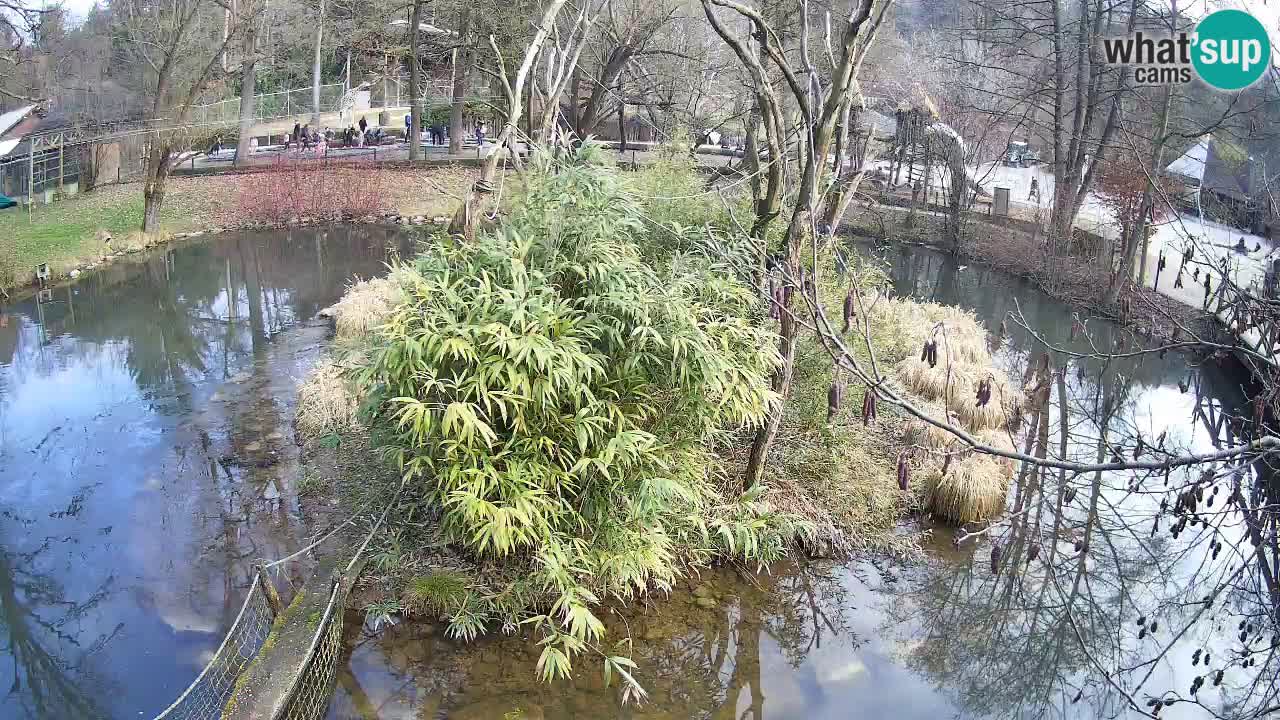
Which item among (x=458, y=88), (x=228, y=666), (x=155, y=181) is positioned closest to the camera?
(x=228, y=666)

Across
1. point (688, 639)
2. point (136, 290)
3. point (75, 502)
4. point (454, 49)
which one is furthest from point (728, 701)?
point (454, 49)

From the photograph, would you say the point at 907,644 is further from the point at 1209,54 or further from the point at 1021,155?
the point at 1021,155

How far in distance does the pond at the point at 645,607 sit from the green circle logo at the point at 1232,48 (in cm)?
332

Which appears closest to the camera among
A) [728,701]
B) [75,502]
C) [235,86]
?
[728,701]

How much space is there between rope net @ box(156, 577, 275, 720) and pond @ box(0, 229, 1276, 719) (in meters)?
0.22

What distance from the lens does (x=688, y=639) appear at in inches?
239

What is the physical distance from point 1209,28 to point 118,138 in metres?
19.6

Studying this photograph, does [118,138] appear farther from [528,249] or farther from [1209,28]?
[1209,28]

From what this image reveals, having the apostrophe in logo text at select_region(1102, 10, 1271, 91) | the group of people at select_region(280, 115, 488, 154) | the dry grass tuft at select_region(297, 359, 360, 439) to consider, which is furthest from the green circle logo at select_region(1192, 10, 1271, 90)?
the group of people at select_region(280, 115, 488, 154)

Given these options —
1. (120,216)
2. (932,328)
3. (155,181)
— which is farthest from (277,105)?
(932,328)

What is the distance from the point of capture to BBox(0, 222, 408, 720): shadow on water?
580 cm

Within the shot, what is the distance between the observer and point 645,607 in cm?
628

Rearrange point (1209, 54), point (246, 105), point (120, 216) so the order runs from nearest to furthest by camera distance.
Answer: point (1209, 54) → point (120, 216) → point (246, 105)

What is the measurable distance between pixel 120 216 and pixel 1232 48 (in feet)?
55.3
